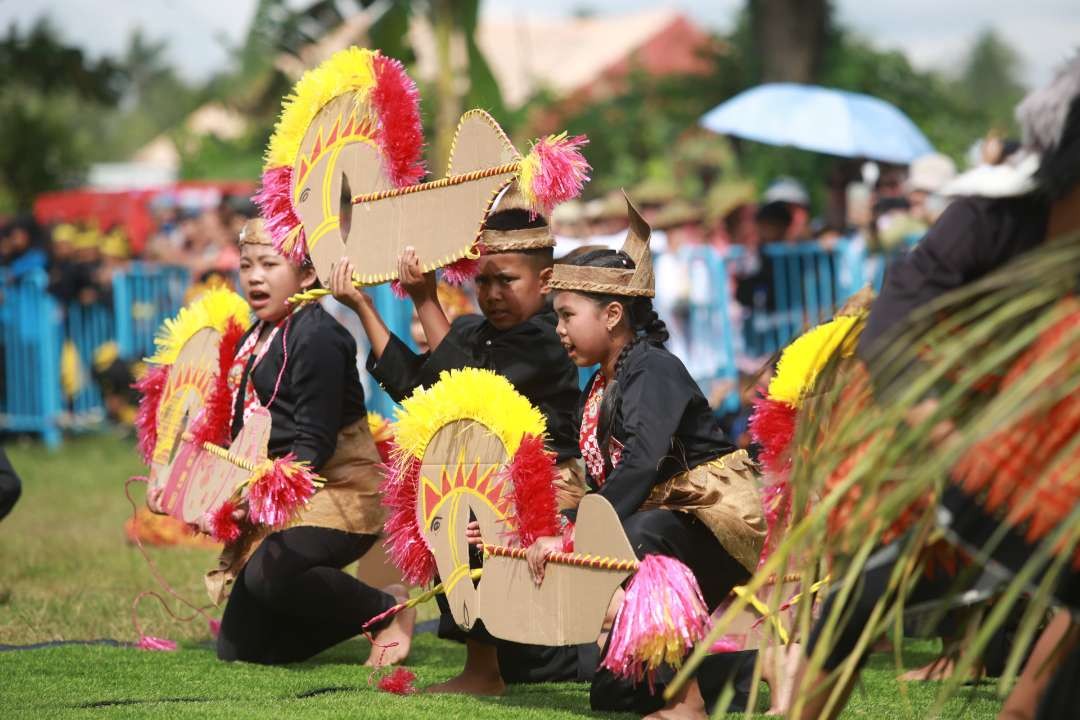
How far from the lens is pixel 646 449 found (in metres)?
4.25

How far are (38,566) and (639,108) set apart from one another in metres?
23.4

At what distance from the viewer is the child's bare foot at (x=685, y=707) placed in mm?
4332

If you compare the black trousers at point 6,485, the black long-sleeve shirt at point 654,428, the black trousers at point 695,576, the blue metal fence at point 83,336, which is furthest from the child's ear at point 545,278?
the blue metal fence at point 83,336

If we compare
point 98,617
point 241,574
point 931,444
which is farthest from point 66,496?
point 931,444

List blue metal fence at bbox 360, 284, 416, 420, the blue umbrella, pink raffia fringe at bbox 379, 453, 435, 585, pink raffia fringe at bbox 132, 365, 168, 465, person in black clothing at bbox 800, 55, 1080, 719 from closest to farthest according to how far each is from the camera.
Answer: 1. person in black clothing at bbox 800, 55, 1080, 719
2. pink raffia fringe at bbox 379, 453, 435, 585
3. pink raffia fringe at bbox 132, 365, 168, 465
4. blue metal fence at bbox 360, 284, 416, 420
5. the blue umbrella

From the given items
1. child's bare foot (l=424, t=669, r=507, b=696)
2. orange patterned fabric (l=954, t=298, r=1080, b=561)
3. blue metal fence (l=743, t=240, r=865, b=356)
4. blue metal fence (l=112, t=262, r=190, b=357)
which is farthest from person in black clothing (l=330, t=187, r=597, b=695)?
blue metal fence (l=112, t=262, r=190, b=357)

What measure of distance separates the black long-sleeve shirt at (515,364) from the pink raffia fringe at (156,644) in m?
1.37

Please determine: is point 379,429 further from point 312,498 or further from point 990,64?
point 990,64

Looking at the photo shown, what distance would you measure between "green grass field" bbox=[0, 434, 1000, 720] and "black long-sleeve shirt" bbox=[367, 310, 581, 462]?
0.93 meters

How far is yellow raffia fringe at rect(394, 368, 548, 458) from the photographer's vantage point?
4.50m

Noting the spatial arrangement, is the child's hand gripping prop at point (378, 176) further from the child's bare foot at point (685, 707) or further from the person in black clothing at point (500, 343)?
the child's bare foot at point (685, 707)

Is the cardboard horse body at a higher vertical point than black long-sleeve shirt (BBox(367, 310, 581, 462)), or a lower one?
lower

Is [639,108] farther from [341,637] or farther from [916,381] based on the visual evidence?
[916,381]

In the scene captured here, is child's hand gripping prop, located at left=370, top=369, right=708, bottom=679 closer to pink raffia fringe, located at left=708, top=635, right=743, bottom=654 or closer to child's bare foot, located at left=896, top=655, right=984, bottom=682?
child's bare foot, located at left=896, top=655, right=984, bottom=682
